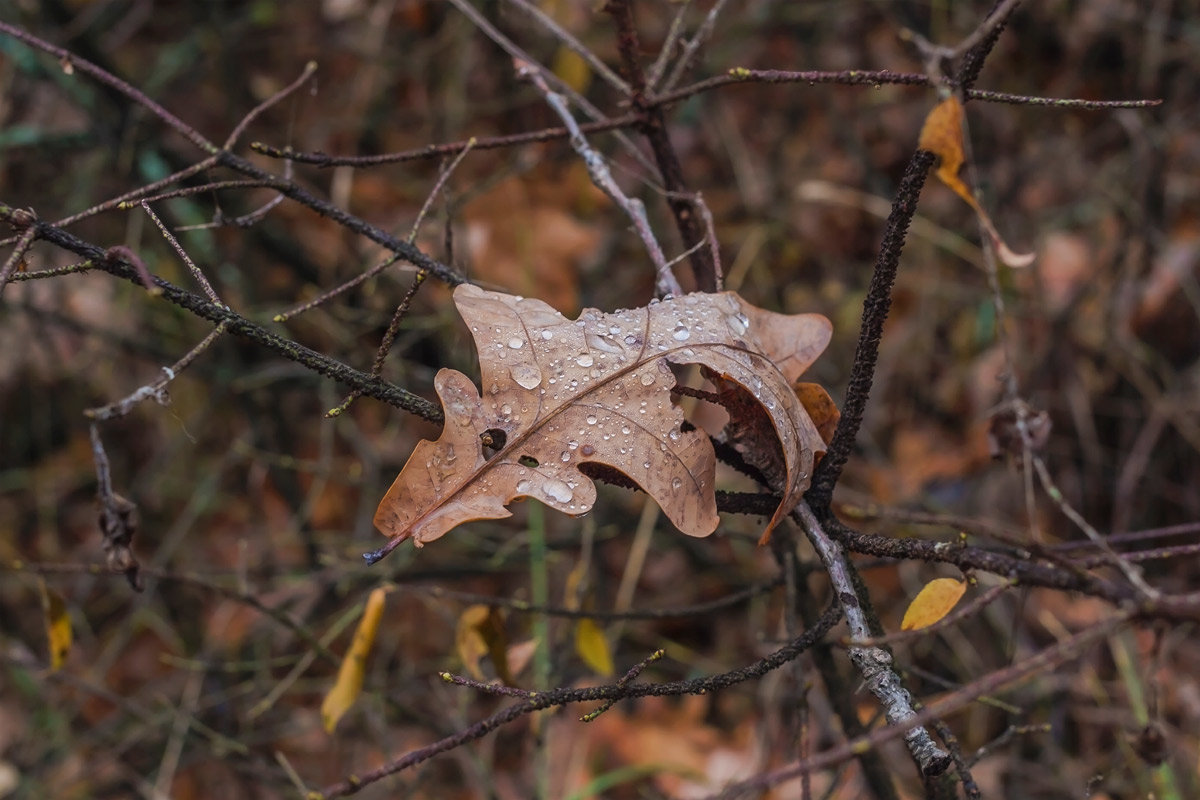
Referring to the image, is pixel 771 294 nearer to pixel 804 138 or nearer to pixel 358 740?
pixel 804 138

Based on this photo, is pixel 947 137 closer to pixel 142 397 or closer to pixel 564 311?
pixel 142 397

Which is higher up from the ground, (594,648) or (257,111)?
(257,111)

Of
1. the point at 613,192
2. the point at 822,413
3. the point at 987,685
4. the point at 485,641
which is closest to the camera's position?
the point at 987,685

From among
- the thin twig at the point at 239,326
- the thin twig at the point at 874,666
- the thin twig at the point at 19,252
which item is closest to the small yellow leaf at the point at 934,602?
the thin twig at the point at 874,666

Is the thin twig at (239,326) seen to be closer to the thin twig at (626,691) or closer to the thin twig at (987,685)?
the thin twig at (626,691)

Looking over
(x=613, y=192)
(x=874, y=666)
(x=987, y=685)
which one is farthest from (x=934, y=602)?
(x=613, y=192)

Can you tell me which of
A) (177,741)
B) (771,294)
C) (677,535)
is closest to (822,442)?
(677,535)

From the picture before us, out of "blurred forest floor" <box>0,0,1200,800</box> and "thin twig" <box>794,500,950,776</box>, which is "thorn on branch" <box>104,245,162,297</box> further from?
"blurred forest floor" <box>0,0,1200,800</box>
